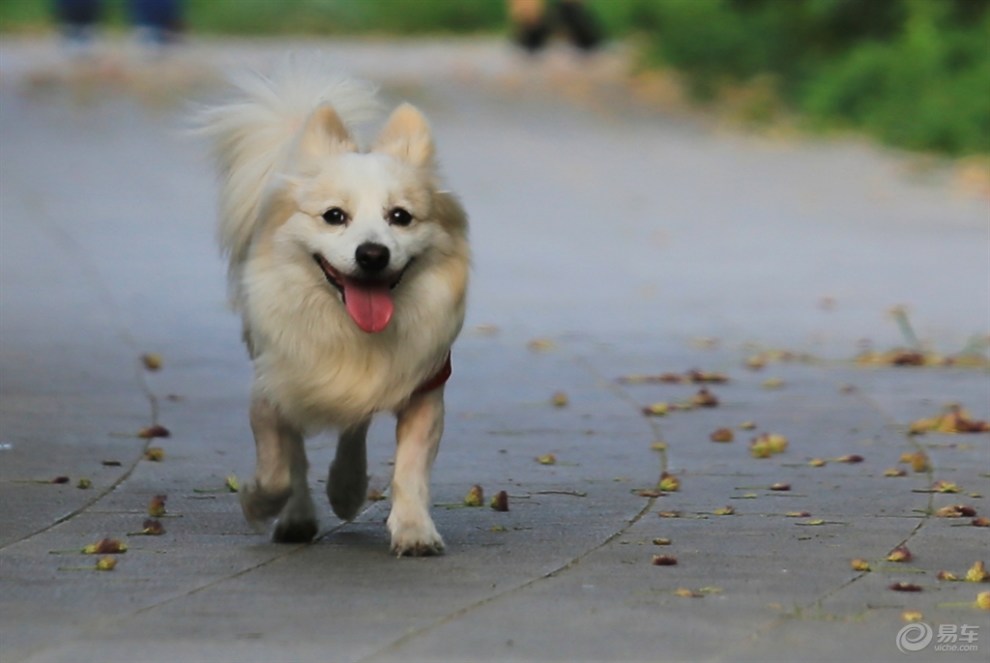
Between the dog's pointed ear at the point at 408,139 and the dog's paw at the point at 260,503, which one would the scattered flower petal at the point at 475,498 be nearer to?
the dog's paw at the point at 260,503

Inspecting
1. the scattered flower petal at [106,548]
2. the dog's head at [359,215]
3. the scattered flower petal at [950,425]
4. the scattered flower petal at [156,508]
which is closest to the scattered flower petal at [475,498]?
the scattered flower petal at [156,508]

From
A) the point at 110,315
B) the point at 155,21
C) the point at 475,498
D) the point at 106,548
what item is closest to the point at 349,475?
the point at 475,498

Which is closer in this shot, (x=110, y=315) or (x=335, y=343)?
(x=335, y=343)

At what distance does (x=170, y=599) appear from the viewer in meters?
5.84

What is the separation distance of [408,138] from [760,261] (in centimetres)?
850

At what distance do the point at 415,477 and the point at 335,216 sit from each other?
0.84m

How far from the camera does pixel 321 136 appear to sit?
256 inches

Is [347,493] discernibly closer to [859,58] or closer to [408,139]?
[408,139]

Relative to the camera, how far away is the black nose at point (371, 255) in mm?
6207

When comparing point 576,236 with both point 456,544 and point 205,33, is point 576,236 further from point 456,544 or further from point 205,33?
point 205,33

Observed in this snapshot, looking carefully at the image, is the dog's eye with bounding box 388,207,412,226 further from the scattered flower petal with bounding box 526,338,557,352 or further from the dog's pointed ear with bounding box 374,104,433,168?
the scattered flower petal with bounding box 526,338,557,352

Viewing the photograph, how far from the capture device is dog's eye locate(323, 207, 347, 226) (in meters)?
6.35

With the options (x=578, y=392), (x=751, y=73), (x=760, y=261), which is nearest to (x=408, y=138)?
(x=578, y=392)

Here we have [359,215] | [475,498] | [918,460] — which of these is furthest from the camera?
[918,460]
